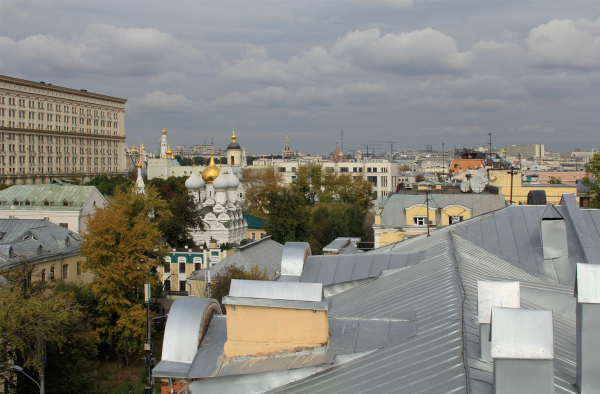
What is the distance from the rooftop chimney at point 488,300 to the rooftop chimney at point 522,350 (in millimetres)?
866

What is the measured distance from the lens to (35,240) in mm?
31203

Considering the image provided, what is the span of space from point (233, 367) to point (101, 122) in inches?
4393

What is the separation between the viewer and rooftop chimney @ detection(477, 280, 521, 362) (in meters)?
5.43

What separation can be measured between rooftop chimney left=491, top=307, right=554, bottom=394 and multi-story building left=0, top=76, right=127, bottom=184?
92412 mm

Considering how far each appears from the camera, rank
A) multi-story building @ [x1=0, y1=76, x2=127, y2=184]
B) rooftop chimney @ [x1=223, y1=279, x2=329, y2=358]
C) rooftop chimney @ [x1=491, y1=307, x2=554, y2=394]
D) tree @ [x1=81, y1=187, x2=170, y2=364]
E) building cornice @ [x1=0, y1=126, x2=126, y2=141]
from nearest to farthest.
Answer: rooftop chimney @ [x1=491, y1=307, x2=554, y2=394], rooftop chimney @ [x1=223, y1=279, x2=329, y2=358], tree @ [x1=81, y1=187, x2=170, y2=364], multi-story building @ [x1=0, y1=76, x2=127, y2=184], building cornice @ [x1=0, y1=126, x2=126, y2=141]

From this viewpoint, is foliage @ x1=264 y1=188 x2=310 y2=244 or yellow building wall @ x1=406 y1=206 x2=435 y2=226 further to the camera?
foliage @ x1=264 y1=188 x2=310 y2=244

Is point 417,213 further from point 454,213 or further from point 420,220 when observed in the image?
point 454,213

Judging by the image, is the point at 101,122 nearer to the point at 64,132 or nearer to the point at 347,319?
the point at 64,132

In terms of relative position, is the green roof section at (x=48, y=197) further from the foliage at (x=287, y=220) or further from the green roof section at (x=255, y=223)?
the green roof section at (x=255, y=223)

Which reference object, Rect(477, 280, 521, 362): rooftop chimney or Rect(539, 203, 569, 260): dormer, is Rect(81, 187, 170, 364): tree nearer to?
Rect(539, 203, 569, 260): dormer

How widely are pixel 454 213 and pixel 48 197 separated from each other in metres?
32.3

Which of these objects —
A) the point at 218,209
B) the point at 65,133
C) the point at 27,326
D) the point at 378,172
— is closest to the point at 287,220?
the point at 218,209

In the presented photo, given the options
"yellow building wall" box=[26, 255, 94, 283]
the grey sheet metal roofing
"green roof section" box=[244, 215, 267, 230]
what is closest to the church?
"green roof section" box=[244, 215, 267, 230]

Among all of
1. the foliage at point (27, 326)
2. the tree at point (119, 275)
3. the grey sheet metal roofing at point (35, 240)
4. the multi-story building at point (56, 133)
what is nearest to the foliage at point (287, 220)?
the grey sheet metal roofing at point (35, 240)
